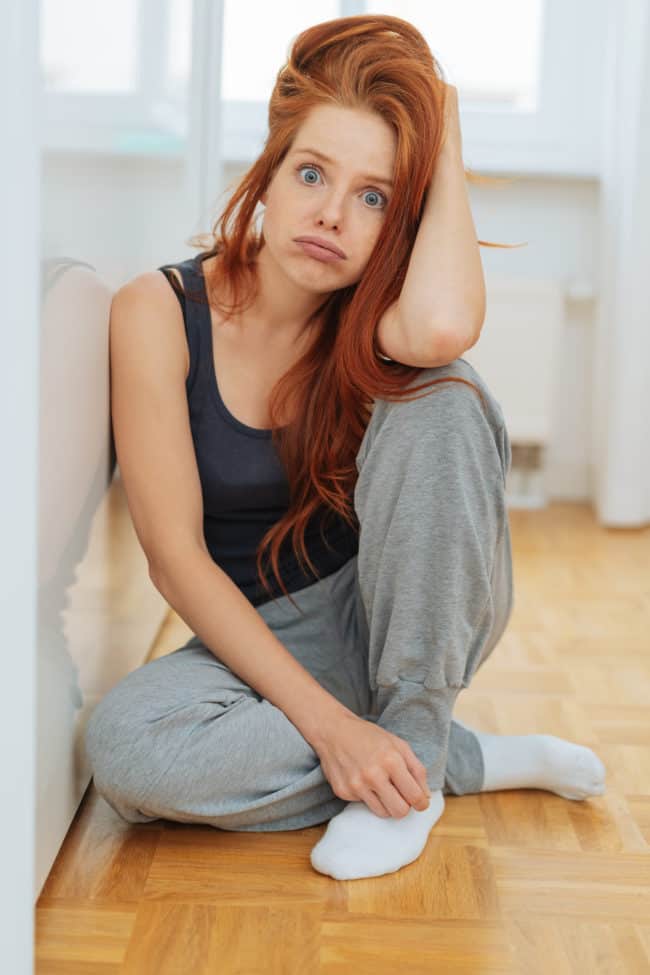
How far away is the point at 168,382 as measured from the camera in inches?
47.7

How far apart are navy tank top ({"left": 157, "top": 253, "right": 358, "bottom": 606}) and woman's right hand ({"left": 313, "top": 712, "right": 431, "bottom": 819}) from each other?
230 millimetres

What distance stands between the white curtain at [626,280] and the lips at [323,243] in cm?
158

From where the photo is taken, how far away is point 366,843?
110 centimetres

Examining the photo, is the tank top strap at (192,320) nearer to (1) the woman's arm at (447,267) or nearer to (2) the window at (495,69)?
(1) the woman's arm at (447,267)

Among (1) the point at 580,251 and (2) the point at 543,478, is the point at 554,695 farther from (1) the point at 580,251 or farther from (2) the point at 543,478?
(1) the point at 580,251

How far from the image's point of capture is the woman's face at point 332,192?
3.86 ft

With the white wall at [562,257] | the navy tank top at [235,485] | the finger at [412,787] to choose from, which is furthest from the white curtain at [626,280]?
the finger at [412,787]

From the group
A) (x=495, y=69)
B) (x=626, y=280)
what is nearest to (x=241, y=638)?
(x=626, y=280)

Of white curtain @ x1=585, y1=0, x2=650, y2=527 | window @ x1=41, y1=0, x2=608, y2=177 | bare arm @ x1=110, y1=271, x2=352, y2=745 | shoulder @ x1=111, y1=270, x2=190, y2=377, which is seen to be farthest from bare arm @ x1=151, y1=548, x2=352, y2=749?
window @ x1=41, y1=0, x2=608, y2=177

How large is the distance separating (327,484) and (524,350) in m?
1.62

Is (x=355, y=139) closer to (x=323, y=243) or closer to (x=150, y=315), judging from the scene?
(x=323, y=243)

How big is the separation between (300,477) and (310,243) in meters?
0.24

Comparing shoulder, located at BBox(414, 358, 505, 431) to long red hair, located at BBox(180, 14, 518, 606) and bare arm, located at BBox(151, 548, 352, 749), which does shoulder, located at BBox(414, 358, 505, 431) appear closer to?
long red hair, located at BBox(180, 14, 518, 606)

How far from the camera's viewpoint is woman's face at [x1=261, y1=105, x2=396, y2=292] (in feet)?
3.86
